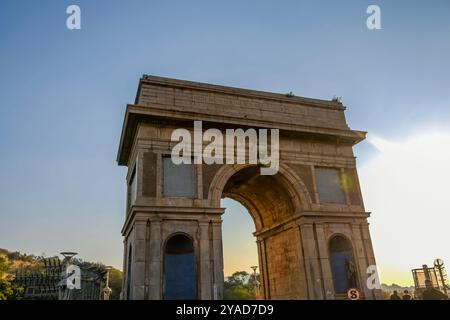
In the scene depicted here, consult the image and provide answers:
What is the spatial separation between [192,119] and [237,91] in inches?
145

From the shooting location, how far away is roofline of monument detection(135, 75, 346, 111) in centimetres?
1758

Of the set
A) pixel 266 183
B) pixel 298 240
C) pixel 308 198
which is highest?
pixel 266 183

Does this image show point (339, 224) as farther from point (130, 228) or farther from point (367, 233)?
point (130, 228)

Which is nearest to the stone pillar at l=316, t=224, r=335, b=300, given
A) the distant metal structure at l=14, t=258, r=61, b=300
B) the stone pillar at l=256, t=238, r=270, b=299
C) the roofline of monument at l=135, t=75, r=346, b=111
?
the stone pillar at l=256, t=238, r=270, b=299

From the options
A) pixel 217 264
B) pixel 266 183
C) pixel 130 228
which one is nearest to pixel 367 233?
pixel 266 183

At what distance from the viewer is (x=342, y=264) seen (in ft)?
55.4

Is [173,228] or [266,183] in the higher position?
[266,183]

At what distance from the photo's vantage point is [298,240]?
17.1 meters

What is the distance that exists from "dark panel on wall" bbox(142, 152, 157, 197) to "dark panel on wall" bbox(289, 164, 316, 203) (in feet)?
22.1

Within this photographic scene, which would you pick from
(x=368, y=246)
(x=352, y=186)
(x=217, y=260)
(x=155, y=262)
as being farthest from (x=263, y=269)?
(x=155, y=262)

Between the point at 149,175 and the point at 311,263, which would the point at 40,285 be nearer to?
the point at 149,175

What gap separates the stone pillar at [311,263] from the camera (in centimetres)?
1578

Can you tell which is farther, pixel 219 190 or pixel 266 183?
pixel 266 183
